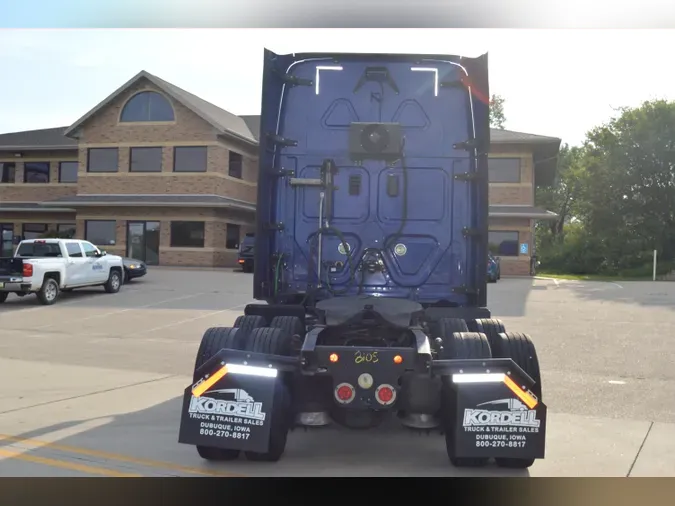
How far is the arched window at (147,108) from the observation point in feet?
111

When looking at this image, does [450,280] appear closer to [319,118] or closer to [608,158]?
[319,118]

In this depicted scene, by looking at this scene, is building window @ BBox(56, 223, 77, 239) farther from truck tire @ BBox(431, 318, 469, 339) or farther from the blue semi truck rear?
truck tire @ BBox(431, 318, 469, 339)

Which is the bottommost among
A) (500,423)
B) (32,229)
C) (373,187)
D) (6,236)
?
(500,423)

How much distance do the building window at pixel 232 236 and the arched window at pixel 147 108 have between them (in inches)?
222

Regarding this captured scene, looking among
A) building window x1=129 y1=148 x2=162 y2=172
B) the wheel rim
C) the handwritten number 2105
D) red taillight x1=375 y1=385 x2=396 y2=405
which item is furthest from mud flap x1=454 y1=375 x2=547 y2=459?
building window x1=129 y1=148 x2=162 y2=172

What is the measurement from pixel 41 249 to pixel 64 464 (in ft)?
54.0

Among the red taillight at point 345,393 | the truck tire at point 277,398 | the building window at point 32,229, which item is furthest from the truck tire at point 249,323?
the building window at point 32,229

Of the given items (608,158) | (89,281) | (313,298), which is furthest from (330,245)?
(608,158)

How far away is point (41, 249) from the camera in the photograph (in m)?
20.9

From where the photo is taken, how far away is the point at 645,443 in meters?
6.62

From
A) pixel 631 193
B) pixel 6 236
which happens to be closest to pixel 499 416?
pixel 6 236

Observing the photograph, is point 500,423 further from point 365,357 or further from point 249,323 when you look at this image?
point 249,323

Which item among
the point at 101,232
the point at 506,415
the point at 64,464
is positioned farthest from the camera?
the point at 101,232

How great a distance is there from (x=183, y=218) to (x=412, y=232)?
89.2 feet
